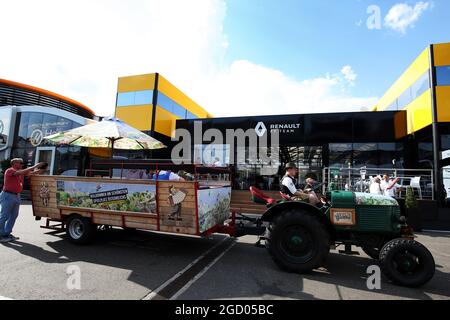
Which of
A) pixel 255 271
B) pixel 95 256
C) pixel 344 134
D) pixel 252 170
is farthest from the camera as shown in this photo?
pixel 252 170

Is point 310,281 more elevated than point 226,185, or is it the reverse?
point 226,185

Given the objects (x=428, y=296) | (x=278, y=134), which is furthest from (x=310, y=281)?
(x=278, y=134)

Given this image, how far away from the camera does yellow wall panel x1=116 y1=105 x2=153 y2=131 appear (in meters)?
17.9

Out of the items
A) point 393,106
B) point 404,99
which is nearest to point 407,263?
point 404,99

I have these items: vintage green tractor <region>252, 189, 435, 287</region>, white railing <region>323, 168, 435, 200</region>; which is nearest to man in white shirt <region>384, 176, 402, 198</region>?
white railing <region>323, 168, 435, 200</region>

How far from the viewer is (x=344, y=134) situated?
13.8m

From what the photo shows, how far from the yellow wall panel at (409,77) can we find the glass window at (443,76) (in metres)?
0.51

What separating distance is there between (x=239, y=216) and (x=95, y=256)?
2875 mm

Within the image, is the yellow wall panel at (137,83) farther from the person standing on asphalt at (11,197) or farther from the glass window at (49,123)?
the person standing on asphalt at (11,197)

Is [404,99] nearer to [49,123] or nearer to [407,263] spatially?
[407,263]

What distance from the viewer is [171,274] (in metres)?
4.05

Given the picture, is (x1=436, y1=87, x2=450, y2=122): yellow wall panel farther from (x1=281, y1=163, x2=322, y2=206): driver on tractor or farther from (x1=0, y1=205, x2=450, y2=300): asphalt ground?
(x1=281, y1=163, x2=322, y2=206): driver on tractor
